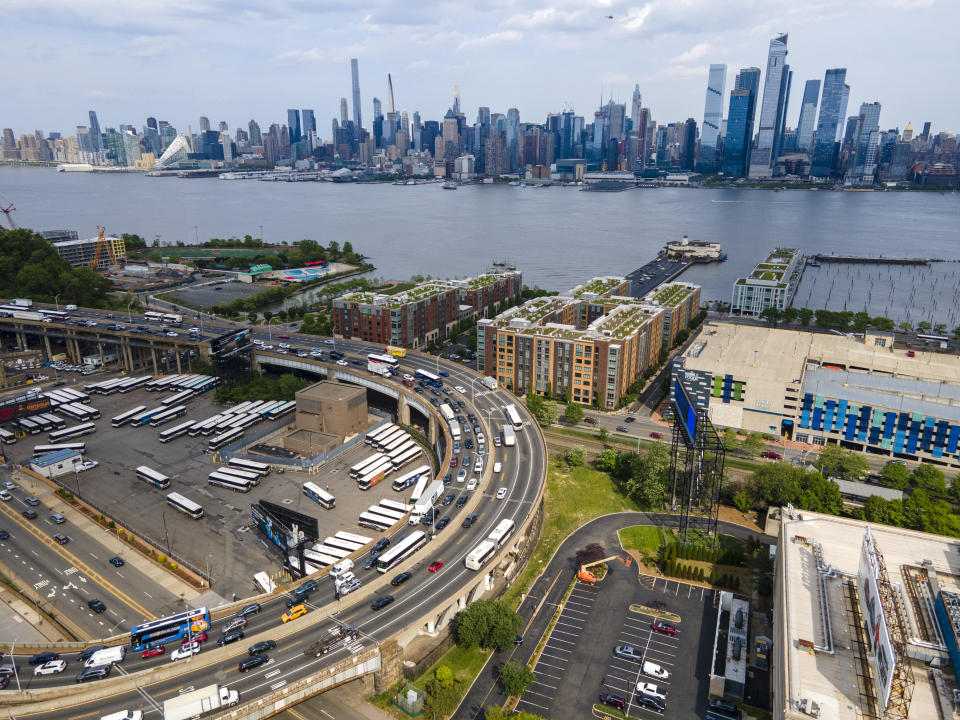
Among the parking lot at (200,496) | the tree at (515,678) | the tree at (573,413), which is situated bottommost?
the parking lot at (200,496)

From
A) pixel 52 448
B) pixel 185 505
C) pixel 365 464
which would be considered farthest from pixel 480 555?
pixel 52 448

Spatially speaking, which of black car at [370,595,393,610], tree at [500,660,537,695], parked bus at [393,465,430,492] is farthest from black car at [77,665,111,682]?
parked bus at [393,465,430,492]

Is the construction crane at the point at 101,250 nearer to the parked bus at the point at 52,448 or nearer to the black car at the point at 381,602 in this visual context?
the parked bus at the point at 52,448

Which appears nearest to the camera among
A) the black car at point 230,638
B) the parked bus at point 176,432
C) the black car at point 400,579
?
the black car at point 230,638

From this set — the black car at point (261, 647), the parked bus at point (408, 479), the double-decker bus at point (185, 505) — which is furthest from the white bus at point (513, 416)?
the black car at point (261, 647)

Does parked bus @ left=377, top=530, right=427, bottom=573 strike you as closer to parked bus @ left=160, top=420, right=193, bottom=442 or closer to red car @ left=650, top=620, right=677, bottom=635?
red car @ left=650, top=620, right=677, bottom=635

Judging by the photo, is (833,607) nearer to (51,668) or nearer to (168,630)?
(168,630)

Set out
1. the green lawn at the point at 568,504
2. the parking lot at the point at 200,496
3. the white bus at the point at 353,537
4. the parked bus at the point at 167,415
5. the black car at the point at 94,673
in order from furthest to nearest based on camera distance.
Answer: the parked bus at the point at 167,415 → the white bus at the point at 353,537 → the parking lot at the point at 200,496 → the green lawn at the point at 568,504 → the black car at the point at 94,673

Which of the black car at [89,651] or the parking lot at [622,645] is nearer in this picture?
the black car at [89,651]
